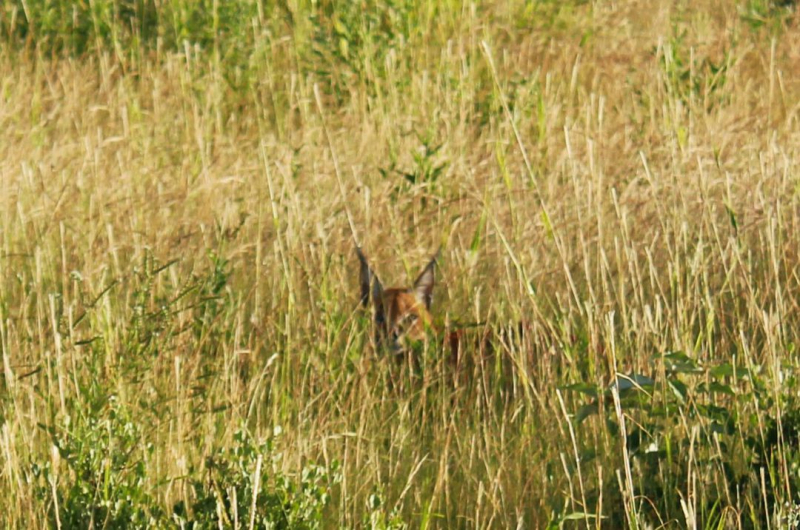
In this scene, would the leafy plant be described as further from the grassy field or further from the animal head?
the animal head

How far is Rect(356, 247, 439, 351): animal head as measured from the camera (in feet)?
12.7

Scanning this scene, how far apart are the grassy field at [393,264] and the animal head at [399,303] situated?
8 cm

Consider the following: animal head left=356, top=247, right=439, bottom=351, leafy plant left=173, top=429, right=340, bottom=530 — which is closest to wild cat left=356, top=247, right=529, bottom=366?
animal head left=356, top=247, right=439, bottom=351

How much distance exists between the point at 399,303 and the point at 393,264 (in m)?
0.49

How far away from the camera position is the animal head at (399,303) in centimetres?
388

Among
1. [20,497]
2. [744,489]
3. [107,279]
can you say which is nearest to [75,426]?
[20,497]

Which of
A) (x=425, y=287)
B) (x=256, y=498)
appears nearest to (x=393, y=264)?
(x=425, y=287)

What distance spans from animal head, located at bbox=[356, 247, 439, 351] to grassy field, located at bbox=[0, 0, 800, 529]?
0.26 ft

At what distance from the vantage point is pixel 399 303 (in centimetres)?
395

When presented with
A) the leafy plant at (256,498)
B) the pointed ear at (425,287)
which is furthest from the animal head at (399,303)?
the leafy plant at (256,498)

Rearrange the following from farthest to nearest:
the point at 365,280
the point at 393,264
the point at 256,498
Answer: the point at 393,264 → the point at 365,280 → the point at 256,498

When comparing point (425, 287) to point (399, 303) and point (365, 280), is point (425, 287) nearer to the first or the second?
point (399, 303)

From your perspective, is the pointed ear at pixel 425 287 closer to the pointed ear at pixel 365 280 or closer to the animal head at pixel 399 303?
the animal head at pixel 399 303

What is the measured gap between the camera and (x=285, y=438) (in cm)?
318
